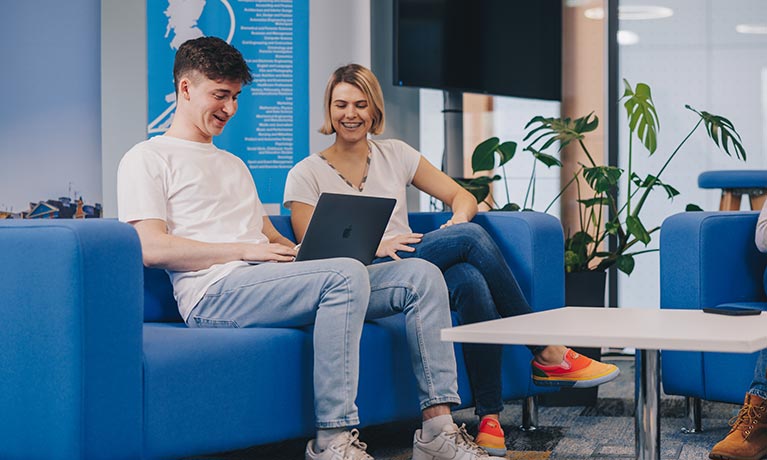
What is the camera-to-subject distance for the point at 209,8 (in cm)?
395

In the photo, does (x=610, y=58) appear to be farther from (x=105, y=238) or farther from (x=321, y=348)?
(x=105, y=238)

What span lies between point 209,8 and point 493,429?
2.18 metres

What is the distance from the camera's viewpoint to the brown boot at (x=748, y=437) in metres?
2.50

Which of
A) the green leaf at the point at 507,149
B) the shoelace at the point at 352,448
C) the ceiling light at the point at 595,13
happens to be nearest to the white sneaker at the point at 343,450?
the shoelace at the point at 352,448

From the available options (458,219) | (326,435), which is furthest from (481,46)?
(326,435)

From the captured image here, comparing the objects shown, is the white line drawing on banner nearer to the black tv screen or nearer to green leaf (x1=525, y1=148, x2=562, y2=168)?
the black tv screen

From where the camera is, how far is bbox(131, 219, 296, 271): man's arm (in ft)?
7.43

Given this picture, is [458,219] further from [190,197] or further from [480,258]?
[190,197]

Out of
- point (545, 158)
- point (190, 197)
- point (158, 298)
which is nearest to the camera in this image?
point (190, 197)

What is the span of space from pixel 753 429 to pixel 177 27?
8.37 feet

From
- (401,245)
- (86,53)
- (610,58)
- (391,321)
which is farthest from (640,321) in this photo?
(610,58)

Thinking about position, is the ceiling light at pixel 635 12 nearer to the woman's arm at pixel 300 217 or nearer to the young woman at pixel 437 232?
the young woman at pixel 437 232

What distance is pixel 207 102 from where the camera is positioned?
246 centimetres

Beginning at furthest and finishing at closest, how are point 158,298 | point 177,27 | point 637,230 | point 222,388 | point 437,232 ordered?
point 177,27 < point 637,230 < point 437,232 < point 158,298 < point 222,388
